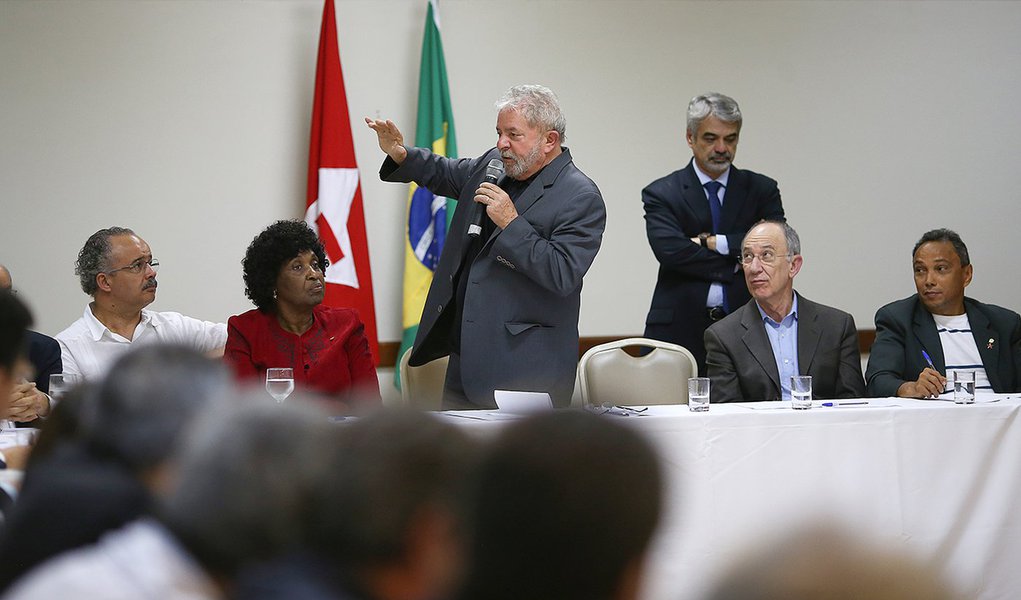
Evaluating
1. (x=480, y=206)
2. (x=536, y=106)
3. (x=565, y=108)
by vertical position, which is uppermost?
(x=565, y=108)

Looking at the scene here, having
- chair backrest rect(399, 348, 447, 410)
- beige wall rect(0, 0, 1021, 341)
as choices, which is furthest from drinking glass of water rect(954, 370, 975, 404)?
beige wall rect(0, 0, 1021, 341)

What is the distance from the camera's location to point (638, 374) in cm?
419

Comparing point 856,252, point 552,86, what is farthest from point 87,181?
point 856,252

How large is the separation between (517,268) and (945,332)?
5.73ft

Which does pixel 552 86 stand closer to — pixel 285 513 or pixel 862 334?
pixel 862 334

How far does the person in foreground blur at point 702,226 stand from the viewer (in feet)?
15.8

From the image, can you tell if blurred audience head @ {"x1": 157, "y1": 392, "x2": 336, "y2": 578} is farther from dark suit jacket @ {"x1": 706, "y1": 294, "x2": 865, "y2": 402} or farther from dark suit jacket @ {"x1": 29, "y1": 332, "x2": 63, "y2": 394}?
dark suit jacket @ {"x1": 706, "y1": 294, "x2": 865, "y2": 402}

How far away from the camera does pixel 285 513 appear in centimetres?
115

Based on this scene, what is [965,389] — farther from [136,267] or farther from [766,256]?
[136,267]

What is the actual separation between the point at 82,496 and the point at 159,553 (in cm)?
23

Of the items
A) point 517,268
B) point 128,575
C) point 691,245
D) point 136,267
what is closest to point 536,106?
point 517,268

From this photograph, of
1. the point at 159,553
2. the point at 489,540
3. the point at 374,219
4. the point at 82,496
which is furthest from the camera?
the point at 374,219

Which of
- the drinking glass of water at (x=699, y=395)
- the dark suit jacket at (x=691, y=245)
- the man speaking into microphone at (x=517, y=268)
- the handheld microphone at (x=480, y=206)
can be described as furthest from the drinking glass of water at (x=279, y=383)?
the dark suit jacket at (x=691, y=245)

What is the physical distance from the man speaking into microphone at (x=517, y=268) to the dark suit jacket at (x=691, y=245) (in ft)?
3.00
